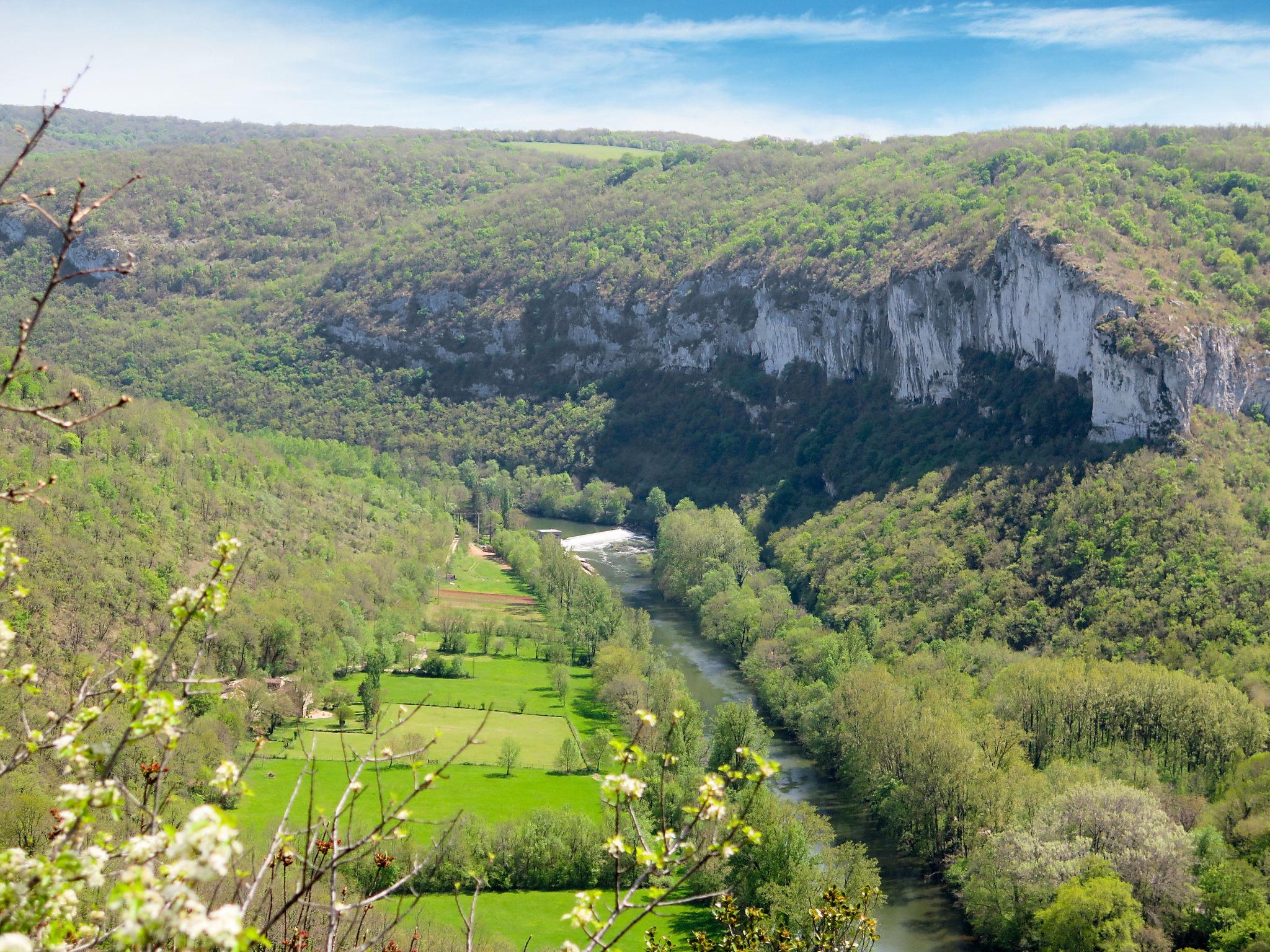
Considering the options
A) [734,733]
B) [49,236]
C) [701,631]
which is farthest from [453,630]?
[49,236]

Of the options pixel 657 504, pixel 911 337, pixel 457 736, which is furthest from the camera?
pixel 657 504

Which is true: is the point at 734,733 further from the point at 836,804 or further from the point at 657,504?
the point at 657,504

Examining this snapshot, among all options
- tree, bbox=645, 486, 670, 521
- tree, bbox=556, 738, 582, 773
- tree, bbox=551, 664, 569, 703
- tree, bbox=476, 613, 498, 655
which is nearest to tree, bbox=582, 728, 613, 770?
tree, bbox=556, 738, 582, 773

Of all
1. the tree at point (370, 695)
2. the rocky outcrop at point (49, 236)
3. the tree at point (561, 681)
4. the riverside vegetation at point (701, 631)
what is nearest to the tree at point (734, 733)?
the riverside vegetation at point (701, 631)

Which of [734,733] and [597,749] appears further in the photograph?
[597,749]

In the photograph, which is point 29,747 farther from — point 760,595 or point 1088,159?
point 1088,159

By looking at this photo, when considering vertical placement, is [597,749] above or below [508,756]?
above

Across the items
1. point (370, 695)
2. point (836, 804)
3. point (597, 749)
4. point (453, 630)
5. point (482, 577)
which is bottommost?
point (482, 577)
